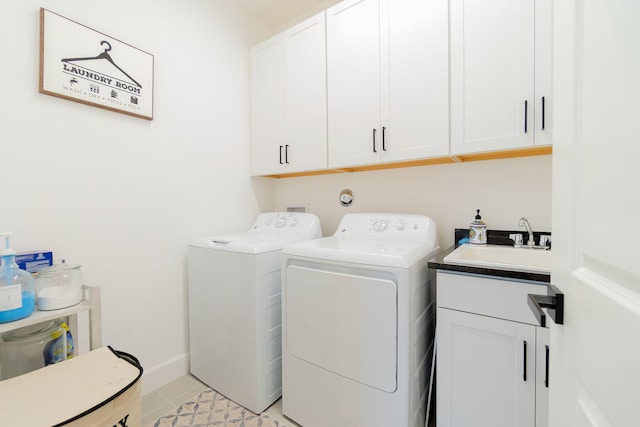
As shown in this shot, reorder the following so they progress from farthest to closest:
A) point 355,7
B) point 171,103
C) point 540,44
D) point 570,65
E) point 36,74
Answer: point 171,103 → point 355,7 → point 36,74 → point 540,44 → point 570,65

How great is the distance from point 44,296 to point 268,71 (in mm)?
1975

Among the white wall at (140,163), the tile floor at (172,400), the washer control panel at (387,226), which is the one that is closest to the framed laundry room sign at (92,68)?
the white wall at (140,163)

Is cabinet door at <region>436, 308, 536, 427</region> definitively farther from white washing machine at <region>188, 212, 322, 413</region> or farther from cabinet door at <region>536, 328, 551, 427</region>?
white washing machine at <region>188, 212, 322, 413</region>

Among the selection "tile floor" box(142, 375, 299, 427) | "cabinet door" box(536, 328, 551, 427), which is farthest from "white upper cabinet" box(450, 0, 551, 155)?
"tile floor" box(142, 375, 299, 427)

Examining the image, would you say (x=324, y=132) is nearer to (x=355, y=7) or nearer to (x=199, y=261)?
(x=355, y=7)

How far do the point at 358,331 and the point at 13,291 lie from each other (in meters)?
1.34

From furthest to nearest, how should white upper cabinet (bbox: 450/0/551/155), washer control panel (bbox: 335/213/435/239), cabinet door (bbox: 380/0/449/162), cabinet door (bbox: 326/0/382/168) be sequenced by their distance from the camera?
cabinet door (bbox: 326/0/382/168)
washer control panel (bbox: 335/213/435/239)
cabinet door (bbox: 380/0/449/162)
white upper cabinet (bbox: 450/0/551/155)

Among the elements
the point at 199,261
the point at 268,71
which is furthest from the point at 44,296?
the point at 268,71

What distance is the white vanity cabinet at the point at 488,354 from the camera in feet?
3.49

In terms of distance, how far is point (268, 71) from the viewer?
2.25m

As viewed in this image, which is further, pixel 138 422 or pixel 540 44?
pixel 540 44

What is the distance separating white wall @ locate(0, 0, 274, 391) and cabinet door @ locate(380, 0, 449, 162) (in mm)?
1258

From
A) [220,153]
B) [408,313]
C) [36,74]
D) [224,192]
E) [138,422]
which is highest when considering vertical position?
[36,74]

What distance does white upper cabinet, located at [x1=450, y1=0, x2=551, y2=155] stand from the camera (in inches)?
49.4
